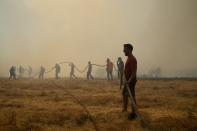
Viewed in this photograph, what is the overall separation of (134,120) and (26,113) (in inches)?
182

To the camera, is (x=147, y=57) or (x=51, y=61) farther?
(x=147, y=57)

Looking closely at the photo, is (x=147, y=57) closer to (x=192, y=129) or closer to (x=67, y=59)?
(x=67, y=59)

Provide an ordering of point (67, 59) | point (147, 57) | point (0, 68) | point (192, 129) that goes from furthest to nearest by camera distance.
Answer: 1. point (147, 57)
2. point (67, 59)
3. point (0, 68)
4. point (192, 129)

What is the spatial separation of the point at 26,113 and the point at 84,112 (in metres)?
2.43

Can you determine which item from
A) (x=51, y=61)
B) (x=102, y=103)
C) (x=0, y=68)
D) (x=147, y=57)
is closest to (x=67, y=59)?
(x=51, y=61)

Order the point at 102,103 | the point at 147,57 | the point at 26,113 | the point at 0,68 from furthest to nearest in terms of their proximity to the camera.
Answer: the point at 147,57 → the point at 0,68 → the point at 102,103 → the point at 26,113

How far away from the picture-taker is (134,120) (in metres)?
13.8

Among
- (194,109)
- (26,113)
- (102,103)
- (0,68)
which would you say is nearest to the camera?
(26,113)

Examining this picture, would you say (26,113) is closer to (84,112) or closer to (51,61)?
(84,112)

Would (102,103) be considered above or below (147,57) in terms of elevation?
below

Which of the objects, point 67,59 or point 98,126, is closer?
point 98,126

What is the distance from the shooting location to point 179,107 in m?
17.3

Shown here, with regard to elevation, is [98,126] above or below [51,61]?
below

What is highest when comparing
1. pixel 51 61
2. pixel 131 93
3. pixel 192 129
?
pixel 51 61
